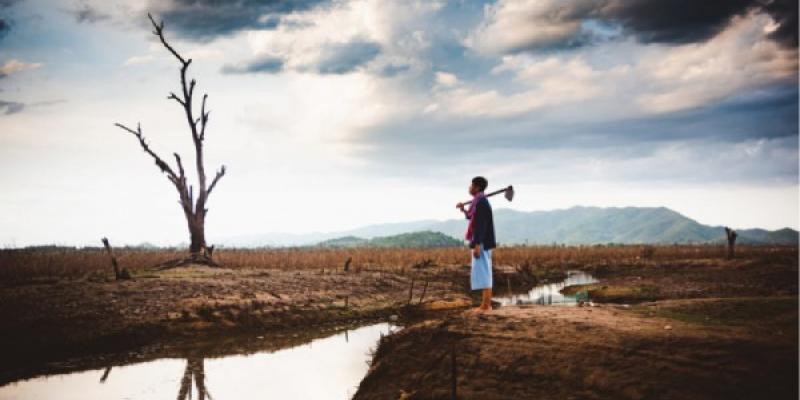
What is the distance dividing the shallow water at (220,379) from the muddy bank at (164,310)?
44.2 inches

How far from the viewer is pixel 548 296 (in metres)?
21.7

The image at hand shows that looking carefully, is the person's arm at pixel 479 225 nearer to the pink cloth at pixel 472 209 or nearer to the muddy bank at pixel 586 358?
the pink cloth at pixel 472 209

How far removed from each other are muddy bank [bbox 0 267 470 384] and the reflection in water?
3026mm

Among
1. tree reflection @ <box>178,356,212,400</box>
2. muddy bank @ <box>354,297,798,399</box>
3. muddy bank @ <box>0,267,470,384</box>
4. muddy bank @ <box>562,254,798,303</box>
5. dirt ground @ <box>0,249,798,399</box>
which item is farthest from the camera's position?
muddy bank @ <box>562,254,798,303</box>

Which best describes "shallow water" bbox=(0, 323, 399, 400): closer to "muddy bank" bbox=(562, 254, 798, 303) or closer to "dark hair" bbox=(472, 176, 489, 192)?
"dark hair" bbox=(472, 176, 489, 192)

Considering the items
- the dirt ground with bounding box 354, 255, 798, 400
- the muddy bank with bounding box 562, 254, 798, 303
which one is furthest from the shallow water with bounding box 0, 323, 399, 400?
the muddy bank with bounding box 562, 254, 798, 303

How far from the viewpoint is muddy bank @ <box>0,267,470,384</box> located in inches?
470

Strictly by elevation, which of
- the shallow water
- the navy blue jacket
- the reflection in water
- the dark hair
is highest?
the dark hair

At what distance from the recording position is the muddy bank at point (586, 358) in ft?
16.1

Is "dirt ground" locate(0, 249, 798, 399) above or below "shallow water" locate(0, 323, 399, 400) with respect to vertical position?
above

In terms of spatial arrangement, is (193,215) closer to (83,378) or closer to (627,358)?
(83,378)

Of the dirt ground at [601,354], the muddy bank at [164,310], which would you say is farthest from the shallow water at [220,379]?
the dirt ground at [601,354]

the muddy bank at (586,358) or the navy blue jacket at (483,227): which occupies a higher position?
the navy blue jacket at (483,227)

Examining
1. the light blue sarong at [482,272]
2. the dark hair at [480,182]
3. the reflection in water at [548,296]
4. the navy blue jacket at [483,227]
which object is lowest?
the reflection in water at [548,296]
